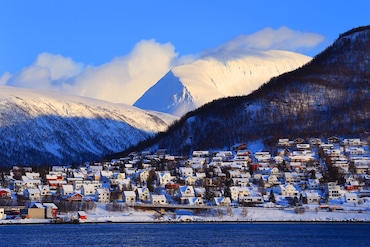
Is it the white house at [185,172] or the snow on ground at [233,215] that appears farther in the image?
the white house at [185,172]

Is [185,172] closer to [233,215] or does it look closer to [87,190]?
[87,190]

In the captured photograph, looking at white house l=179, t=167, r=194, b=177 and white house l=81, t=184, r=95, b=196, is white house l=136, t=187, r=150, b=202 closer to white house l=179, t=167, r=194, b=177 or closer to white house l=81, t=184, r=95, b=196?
white house l=81, t=184, r=95, b=196

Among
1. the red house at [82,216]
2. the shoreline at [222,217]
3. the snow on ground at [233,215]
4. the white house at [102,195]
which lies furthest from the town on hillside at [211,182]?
the shoreline at [222,217]

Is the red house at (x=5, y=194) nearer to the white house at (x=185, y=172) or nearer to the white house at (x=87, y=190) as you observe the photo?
the white house at (x=87, y=190)

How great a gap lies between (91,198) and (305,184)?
35.4 metres

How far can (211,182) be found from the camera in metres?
145

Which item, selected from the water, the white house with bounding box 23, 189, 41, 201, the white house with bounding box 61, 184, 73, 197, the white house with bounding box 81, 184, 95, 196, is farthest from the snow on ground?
the white house with bounding box 81, 184, 95, 196

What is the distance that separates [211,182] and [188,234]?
53.8 meters


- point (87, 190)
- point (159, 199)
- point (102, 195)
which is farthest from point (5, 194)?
point (159, 199)

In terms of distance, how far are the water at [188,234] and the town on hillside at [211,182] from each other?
11671 millimetres

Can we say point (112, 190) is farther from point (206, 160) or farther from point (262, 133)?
point (262, 133)

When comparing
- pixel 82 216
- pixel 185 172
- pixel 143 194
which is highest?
pixel 185 172

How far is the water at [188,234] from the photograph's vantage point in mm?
80562

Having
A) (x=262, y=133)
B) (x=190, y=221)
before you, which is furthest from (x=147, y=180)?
(x=262, y=133)
